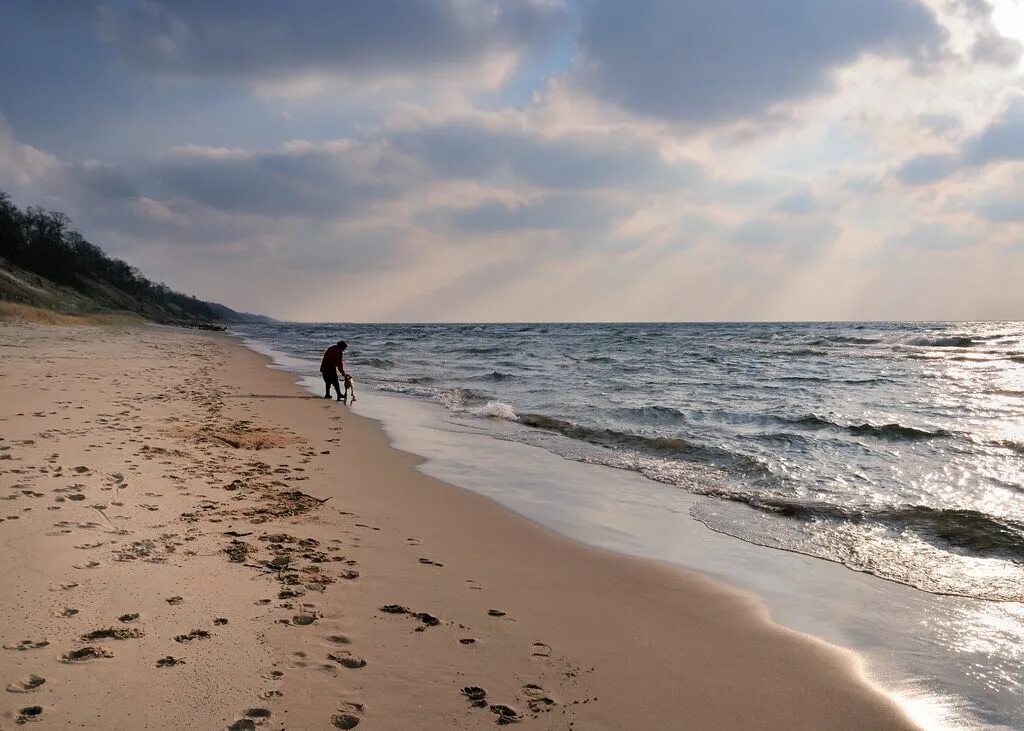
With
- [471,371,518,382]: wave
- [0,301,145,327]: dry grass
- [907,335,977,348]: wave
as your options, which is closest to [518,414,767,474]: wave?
[471,371,518,382]: wave

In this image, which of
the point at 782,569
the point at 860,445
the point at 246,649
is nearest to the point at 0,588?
Answer: the point at 246,649

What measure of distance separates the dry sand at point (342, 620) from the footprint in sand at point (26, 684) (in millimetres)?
12

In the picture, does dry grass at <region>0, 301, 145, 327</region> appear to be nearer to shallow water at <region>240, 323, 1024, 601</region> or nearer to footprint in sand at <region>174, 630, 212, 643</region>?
shallow water at <region>240, 323, 1024, 601</region>

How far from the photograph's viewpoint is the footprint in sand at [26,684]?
2.77 metres

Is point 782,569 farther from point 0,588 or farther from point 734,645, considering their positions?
point 0,588

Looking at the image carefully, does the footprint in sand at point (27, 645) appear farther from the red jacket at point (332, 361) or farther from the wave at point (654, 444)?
the red jacket at point (332, 361)

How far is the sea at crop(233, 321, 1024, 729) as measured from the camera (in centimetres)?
450

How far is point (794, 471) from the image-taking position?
9.64 m

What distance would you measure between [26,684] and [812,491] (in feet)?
28.3

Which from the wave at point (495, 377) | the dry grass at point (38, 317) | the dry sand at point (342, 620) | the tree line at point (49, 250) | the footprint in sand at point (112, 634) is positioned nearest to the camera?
the dry sand at point (342, 620)

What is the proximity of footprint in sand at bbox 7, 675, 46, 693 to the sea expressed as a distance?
4506mm

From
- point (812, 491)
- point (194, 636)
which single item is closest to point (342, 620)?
point (194, 636)

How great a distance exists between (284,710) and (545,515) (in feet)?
14.9

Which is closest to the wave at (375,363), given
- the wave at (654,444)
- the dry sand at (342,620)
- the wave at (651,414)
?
the wave at (651,414)
